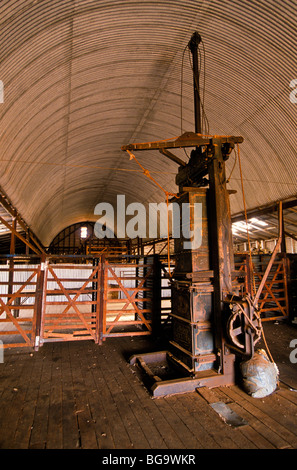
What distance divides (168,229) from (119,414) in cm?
510

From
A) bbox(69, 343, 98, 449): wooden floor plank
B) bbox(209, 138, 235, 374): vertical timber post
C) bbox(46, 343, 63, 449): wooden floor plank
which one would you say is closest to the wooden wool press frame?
bbox(209, 138, 235, 374): vertical timber post

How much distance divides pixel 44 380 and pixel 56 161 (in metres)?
8.91

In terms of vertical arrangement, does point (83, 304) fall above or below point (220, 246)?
below

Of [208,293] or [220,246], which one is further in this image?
[208,293]

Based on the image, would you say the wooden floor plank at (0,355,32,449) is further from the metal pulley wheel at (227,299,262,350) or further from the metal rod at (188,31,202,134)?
the metal rod at (188,31,202,134)

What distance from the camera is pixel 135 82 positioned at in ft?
27.9

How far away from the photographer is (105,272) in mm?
7238

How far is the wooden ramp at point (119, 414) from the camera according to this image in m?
3.04

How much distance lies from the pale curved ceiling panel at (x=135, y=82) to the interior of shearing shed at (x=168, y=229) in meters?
0.04

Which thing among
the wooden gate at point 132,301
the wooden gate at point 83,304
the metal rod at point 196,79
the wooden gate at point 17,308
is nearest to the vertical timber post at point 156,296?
the wooden gate at point 83,304

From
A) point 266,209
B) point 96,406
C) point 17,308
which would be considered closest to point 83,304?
point 17,308

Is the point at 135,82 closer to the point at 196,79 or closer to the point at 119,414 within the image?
the point at 196,79

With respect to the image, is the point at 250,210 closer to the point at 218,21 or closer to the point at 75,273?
the point at 218,21

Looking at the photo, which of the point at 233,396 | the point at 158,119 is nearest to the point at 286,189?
the point at 158,119
